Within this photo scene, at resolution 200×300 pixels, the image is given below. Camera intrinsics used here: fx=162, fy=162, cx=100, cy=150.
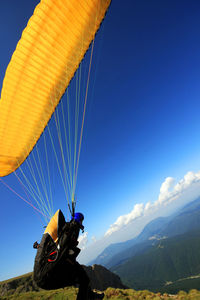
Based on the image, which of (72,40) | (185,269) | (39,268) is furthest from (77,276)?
(185,269)

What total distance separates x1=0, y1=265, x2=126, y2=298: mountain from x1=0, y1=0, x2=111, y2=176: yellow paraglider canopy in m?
55.3

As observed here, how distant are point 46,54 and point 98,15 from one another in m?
2.84

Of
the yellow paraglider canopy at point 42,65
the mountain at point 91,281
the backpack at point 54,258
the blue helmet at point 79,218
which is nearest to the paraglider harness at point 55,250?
the backpack at point 54,258

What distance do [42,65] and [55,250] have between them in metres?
7.65

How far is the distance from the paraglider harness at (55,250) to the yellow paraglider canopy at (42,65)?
19.8 ft

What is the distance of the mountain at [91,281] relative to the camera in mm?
46812

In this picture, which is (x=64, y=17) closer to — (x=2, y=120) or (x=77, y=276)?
(x=2, y=120)

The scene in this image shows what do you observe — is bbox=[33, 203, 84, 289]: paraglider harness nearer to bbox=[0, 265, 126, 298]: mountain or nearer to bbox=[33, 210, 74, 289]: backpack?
bbox=[33, 210, 74, 289]: backpack

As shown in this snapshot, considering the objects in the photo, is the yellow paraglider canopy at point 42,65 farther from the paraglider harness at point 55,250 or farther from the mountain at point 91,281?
the mountain at point 91,281

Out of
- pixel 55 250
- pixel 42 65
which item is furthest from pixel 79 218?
pixel 42 65

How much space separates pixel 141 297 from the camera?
1941 cm

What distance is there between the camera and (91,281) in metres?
65.4

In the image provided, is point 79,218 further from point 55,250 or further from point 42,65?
point 42,65

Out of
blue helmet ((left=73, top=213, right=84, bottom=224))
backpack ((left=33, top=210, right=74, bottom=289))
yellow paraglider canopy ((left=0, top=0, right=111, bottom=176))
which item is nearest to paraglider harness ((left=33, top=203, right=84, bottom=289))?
backpack ((left=33, top=210, right=74, bottom=289))
